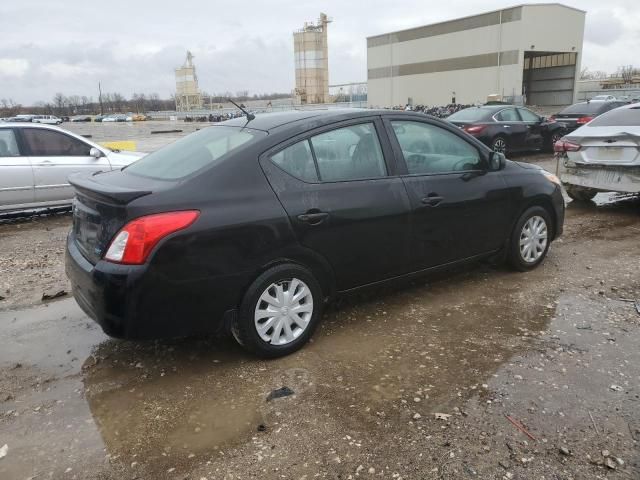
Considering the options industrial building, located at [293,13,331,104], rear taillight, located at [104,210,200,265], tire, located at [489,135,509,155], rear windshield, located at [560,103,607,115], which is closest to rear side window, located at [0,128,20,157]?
rear taillight, located at [104,210,200,265]

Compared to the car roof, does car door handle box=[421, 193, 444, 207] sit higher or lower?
lower

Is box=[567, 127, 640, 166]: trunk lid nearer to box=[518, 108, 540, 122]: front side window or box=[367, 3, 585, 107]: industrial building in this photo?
box=[518, 108, 540, 122]: front side window

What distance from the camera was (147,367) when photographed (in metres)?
3.57

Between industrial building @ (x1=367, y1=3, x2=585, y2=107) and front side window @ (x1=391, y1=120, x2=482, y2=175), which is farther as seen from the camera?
industrial building @ (x1=367, y1=3, x2=585, y2=107)

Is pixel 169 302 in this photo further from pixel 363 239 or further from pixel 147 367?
pixel 363 239

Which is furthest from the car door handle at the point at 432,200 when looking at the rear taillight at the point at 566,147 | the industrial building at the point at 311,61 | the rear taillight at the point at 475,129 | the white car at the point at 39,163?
the industrial building at the point at 311,61

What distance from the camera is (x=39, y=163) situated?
25.6ft

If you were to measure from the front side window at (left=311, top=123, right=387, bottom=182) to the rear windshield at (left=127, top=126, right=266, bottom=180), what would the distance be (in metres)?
0.45

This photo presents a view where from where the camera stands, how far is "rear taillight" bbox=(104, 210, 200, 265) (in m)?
3.04

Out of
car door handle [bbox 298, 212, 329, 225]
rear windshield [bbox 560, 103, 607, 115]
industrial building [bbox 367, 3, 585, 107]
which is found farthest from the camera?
industrial building [bbox 367, 3, 585, 107]

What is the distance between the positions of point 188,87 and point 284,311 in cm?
10440

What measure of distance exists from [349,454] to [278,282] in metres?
1.22

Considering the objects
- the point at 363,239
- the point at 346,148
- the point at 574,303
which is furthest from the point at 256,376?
the point at 574,303

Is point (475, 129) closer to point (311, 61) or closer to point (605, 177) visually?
point (605, 177)
